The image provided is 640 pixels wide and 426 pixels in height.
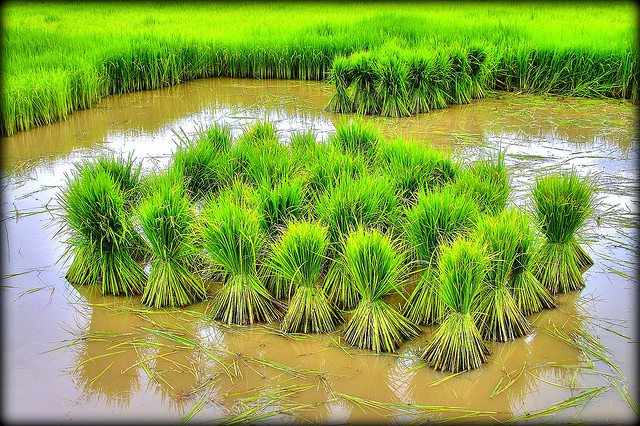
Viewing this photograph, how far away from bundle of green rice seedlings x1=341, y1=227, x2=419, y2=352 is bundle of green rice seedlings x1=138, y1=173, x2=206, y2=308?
0.98 m

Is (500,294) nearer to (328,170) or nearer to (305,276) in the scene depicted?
(305,276)

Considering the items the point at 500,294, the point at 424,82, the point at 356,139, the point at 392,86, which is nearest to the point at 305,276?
the point at 500,294

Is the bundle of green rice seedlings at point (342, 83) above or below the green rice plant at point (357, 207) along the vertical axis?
above

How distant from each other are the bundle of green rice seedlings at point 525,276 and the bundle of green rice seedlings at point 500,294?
5cm

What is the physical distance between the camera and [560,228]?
11.1 ft

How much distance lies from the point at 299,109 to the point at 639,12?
680 centimetres

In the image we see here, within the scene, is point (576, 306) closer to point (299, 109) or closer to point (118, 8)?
point (299, 109)

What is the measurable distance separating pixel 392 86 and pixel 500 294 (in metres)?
4.40

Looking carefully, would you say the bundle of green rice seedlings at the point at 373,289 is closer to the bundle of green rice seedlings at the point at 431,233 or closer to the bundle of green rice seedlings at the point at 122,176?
the bundle of green rice seedlings at the point at 431,233

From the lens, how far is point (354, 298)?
323 cm

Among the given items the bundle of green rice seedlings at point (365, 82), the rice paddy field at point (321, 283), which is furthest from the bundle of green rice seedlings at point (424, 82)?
the rice paddy field at point (321, 283)

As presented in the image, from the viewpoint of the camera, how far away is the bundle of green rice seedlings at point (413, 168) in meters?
3.88

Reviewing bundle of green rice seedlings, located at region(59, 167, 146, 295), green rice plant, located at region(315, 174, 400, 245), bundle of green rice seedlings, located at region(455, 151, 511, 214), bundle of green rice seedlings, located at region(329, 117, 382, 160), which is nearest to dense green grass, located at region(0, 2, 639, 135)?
bundle of green rice seedlings, located at region(329, 117, 382, 160)

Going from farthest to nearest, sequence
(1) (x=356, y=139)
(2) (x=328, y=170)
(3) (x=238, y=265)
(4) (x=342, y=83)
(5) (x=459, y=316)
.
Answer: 1. (4) (x=342, y=83)
2. (1) (x=356, y=139)
3. (2) (x=328, y=170)
4. (3) (x=238, y=265)
5. (5) (x=459, y=316)
